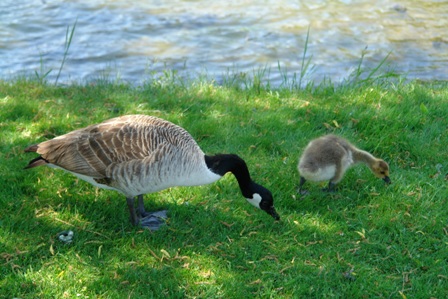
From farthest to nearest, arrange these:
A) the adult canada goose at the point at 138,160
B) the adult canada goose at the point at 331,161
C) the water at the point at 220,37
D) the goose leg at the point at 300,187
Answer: the water at the point at 220,37 < the goose leg at the point at 300,187 < the adult canada goose at the point at 331,161 < the adult canada goose at the point at 138,160

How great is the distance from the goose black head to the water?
4399 millimetres

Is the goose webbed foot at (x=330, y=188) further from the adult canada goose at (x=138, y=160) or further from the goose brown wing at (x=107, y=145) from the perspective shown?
the goose brown wing at (x=107, y=145)

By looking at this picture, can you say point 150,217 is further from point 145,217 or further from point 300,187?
point 300,187

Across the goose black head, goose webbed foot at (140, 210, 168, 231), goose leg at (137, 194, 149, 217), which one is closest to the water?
goose leg at (137, 194, 149, 217)

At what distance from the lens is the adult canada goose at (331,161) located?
5.57m

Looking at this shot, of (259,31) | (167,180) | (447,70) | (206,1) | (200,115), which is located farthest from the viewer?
(206,1)

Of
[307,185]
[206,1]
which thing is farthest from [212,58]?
[307,185]

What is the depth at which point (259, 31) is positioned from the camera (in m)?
11.5

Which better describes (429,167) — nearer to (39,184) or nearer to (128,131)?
(128,131)

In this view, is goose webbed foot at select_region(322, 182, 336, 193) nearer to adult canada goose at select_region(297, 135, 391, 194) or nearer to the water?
adult canada goose at select_region(297, 135, 391, 194)

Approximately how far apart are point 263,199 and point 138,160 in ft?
3.63

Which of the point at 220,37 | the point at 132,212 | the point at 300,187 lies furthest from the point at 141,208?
the point at 220,37

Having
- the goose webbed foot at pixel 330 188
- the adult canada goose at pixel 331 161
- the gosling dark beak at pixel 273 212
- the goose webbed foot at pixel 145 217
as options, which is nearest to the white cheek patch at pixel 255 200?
the gosling dark beak at pixel 273 212

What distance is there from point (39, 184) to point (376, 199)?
3118 millimetres
